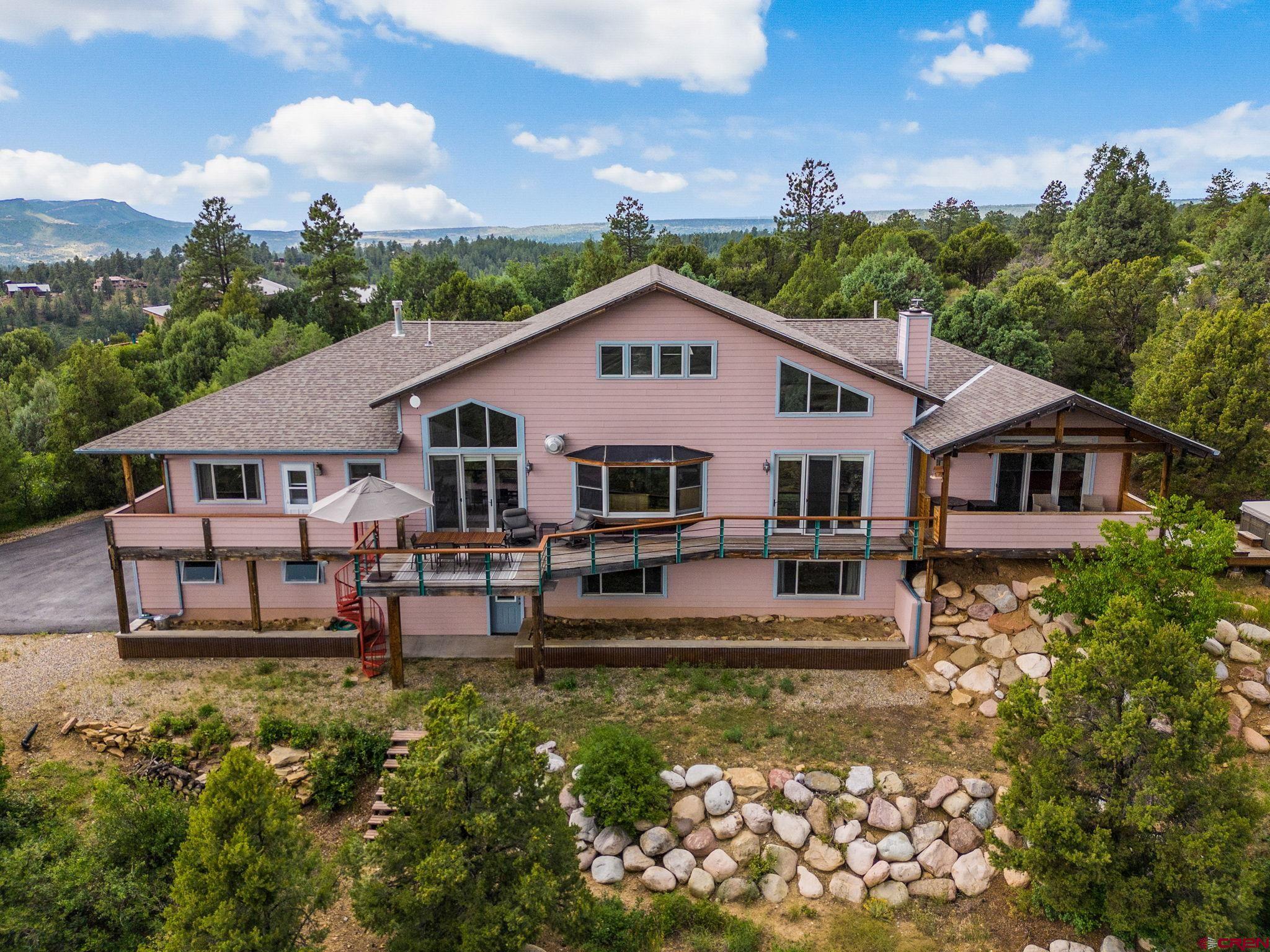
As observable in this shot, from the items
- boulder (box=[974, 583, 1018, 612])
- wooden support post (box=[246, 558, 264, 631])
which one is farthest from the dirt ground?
boulder (box=[974, 583, 1018, 612])

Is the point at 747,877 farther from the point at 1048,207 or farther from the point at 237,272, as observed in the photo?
the point at 1048,207

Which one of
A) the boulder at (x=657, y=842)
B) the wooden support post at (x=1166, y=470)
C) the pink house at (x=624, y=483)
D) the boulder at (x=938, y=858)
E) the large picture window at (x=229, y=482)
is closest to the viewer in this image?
the boulder at (x=938, y=858)

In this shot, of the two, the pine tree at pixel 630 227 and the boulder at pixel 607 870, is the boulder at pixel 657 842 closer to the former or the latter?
the boulder at pixel 607 870

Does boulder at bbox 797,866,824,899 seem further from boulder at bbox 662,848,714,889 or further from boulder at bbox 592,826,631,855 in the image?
boulder at bbox 592,826,631,855

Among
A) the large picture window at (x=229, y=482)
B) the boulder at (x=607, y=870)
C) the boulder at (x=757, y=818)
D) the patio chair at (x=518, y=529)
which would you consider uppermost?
the large picture window at (x=229, y=482)

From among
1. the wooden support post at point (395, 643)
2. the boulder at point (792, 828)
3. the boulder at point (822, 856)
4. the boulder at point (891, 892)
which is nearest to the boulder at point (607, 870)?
the boulder at point (792, 828)

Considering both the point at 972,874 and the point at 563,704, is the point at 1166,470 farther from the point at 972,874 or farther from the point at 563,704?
the point at 563,704
